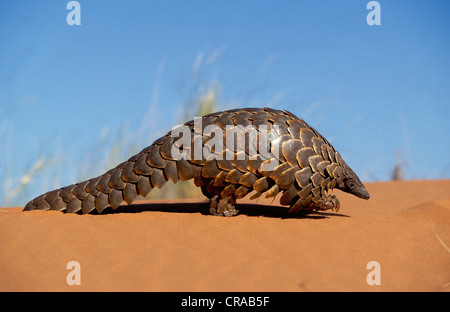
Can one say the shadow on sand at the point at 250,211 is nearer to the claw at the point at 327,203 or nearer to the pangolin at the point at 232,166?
the claw at the point at 327,203

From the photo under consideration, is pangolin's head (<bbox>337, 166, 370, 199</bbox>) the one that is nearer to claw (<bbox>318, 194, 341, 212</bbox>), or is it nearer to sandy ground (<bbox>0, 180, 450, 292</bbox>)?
claw (<bbox>318, 194, 341, 212</bbox>)

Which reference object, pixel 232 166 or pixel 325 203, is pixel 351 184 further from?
pixel 232 166

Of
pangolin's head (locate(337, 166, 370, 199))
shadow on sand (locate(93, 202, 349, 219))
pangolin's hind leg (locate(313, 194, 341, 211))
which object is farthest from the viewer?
pangolin's head (locate(337, 166, 370, 199))

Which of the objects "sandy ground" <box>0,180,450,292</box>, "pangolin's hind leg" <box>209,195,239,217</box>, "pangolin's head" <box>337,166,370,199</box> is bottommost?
"sandy ground" <box>0,180,450,292</box>

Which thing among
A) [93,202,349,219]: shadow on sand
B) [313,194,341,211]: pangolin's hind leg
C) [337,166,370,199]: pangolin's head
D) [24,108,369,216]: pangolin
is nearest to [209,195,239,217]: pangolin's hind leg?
[24,108,369,216]: pangolin

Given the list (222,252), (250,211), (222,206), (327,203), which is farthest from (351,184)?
(222,252)

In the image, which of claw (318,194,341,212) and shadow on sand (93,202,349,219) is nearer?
claw (318,194,341,212)
